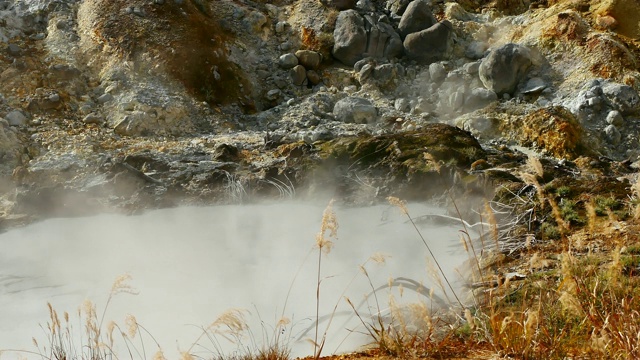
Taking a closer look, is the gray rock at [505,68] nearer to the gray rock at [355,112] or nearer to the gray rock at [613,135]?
the gray rock at [613,135]

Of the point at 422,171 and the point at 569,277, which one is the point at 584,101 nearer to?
the point at 422,171

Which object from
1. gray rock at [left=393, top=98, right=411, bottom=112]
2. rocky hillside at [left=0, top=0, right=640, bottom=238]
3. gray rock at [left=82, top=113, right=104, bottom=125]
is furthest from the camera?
gray rock at [left=393, top=98, right=411, bottom=112]

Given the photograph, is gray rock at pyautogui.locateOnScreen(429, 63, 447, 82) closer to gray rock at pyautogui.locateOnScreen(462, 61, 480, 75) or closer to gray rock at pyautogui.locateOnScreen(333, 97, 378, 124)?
gray rock at pyautogui.locateOnScreen(462, 61, 480, 75)

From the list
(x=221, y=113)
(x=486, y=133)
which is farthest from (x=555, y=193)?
(x=221, y=113)

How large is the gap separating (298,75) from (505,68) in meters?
3.16

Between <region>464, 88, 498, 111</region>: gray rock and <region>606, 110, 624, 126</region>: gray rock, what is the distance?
4.97 feet

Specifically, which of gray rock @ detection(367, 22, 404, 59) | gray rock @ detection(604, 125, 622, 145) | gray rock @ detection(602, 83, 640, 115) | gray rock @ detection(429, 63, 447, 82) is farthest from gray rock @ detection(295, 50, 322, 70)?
gray rock @ detection(604, 125, 622, 145)

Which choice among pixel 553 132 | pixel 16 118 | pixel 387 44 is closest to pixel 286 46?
pixel 387 44

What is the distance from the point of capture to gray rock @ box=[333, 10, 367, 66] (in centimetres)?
1070

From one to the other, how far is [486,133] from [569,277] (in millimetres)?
6381

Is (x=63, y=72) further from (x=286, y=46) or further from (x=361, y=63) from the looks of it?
(x=361, y=63)

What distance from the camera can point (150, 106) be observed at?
361 inches

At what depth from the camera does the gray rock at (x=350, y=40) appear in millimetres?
10695

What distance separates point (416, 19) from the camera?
35.5ft
